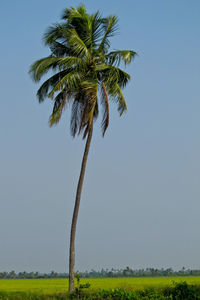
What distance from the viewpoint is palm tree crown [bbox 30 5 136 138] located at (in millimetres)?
17688

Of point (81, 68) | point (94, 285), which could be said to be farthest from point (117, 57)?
point (94, 285)

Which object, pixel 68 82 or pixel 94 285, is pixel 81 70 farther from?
pixel 94 285

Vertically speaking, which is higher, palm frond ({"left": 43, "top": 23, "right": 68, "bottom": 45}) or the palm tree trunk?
Answer: palm frond ({"left": 43, "top": 23, "right": 68, "bottom": 45})

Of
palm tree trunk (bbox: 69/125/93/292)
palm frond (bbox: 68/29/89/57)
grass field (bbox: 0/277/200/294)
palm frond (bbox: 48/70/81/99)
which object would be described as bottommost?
grass field (bbox: 0/277/200/294)

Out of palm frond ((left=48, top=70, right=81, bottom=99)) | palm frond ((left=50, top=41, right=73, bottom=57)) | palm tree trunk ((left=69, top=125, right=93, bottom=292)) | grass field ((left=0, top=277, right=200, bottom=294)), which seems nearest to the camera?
grass field ((left=0, top=277, right=200, bottom=294))

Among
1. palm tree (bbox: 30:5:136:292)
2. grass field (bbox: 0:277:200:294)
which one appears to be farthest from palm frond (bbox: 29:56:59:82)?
A: grass field (bbox: 0:277:200:294)

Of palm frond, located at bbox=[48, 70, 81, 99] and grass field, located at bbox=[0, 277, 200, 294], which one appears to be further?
palm frond, located at bbox=[48, 70, 81, 99]

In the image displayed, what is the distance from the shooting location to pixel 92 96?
17.4 m

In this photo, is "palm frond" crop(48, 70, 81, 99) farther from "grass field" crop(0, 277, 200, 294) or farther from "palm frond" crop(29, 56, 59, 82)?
"grass field" crop(0, 277, 200, 294)

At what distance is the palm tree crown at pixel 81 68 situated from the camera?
17.7 metres

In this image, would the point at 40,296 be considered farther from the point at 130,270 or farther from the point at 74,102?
the point at 130,270

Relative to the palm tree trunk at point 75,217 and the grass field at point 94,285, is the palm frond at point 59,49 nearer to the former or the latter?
the palm tree trunk at point 75,217

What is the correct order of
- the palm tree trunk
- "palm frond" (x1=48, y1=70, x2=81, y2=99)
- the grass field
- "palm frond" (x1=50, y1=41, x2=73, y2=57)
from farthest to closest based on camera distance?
"palm frond" (x1=50, y1=41, x2=73, y2=57), "palm frond" (x1=48, y1=70, x2=81, y2=99), the palm tree trunk, the grass field

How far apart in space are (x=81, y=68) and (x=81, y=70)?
8 centimetres
